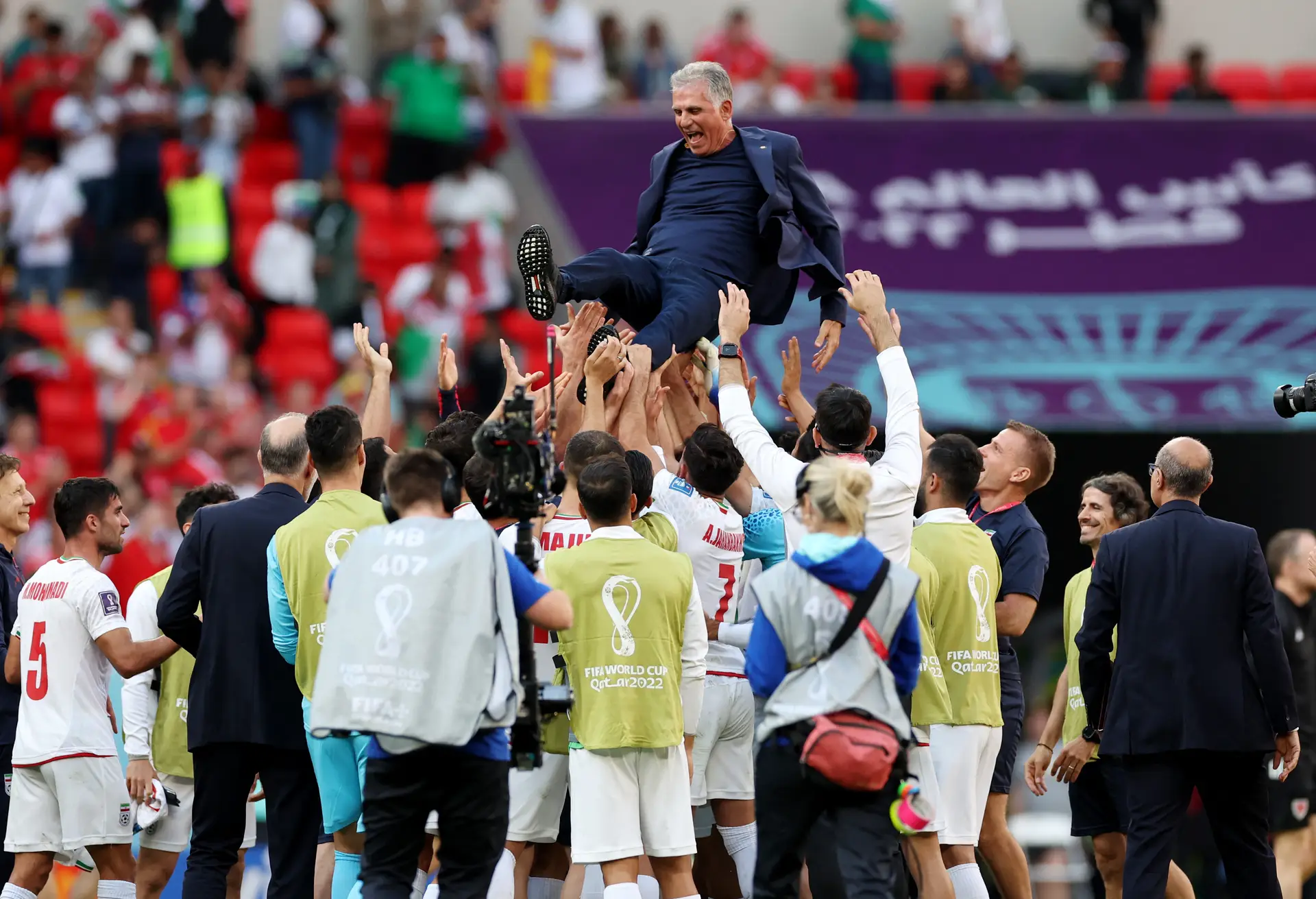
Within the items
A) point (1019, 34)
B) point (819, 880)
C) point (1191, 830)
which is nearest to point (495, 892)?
point (819, 880)

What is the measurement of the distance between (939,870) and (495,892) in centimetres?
174

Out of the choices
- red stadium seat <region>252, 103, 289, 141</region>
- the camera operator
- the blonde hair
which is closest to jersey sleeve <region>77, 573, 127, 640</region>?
the camera operator

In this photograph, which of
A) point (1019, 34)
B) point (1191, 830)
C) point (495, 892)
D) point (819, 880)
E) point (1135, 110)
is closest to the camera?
point (819, 880)

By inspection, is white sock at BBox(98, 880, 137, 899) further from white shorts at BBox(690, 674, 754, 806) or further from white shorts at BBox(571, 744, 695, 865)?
white shorts at BBox(690, 674, 754, 806)

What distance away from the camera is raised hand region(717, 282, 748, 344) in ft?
24.2

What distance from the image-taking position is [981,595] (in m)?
7.40

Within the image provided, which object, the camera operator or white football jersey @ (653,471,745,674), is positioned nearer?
the camera operator

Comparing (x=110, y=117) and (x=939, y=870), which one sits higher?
(x=110, y=117)

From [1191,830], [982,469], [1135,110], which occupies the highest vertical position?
[1135,110]

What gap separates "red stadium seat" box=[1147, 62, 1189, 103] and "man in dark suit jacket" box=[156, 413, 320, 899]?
12.9m

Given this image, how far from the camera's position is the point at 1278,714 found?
23.0 feet

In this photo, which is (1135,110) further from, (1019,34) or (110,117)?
(110,117)

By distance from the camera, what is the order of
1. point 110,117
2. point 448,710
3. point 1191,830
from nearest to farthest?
point 448,710
point 1191,830
point 110,117

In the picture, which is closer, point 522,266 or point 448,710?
point 448,710
